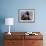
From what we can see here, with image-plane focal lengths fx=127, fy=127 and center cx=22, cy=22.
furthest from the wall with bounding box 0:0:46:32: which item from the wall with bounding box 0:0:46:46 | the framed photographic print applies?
the framed photographic print

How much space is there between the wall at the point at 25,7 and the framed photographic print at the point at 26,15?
11 cm

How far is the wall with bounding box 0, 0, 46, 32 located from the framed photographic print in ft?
0.35

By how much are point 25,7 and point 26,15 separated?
0.93 ft

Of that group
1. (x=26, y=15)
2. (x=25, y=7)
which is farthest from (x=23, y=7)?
(x=26, y=15)

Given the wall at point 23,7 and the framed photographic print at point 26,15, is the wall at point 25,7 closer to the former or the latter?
the wall at point 23,7

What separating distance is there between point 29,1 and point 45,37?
1389 millimetres

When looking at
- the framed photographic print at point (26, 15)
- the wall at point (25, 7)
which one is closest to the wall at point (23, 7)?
the wall at point (25, 7)

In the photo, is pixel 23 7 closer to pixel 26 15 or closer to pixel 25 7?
pixel 25 7

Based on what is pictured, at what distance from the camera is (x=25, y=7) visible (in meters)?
4.45

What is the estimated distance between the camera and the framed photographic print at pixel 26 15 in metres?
4.45

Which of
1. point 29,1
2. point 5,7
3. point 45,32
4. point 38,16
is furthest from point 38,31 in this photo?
point 5,7

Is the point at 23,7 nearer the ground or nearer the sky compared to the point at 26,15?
nearer the sky

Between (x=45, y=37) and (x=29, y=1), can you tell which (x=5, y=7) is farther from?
(x=45, y=37)

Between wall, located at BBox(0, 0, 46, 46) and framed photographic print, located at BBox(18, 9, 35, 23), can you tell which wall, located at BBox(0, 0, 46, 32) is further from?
framed photographic print, located at BBox(18, 9, 35, 23)
